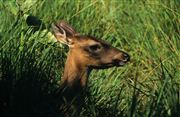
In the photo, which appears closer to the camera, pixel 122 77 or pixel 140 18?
pixel 122 77

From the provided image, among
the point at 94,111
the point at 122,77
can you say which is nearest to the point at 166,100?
the point at 94,111

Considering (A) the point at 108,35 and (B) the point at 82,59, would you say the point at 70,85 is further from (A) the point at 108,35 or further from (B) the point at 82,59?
(A) the point at 108,35

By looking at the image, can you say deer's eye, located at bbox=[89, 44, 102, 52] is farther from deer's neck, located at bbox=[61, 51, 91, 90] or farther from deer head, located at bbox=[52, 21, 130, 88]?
deer's neck, located at bbox=[61, 51, 91, 90]

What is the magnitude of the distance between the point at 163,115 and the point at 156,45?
2.18 metres

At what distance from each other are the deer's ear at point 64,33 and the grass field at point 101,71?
232mm

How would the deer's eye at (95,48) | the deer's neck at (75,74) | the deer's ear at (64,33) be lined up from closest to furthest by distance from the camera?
the deer's neck at (75,74) < the deer's eye at (95,48) < the deer's ear at (64,33)

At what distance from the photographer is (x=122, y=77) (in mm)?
6125

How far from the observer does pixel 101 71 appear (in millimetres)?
6113

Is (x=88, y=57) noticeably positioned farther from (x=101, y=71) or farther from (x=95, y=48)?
(x=101, y=71)

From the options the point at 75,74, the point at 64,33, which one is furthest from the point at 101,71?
the point at 75,74

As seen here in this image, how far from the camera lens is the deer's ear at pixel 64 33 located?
5.39 m

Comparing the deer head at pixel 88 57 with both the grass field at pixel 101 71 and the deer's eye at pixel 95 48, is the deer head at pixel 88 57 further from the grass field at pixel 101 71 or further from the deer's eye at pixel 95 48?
the grass field at pixel 101 71

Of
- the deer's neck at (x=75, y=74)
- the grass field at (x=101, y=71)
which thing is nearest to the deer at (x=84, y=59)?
the deer's neck at (x=75, y=74)

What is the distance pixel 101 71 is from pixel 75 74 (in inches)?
38.0
